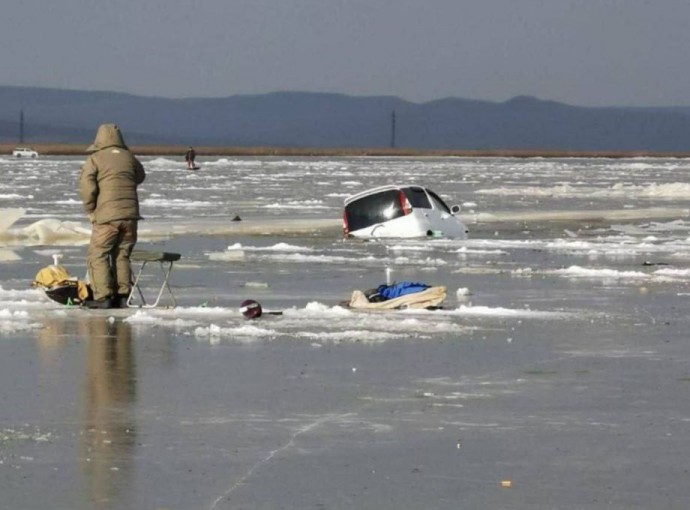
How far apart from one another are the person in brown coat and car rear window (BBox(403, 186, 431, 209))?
14.9 metres

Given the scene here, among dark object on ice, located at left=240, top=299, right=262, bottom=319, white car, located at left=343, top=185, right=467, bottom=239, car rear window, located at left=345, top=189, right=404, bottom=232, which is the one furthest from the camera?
car rear window, located at left=345, top=189, right=404, bottom=232

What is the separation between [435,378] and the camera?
13.6 meters

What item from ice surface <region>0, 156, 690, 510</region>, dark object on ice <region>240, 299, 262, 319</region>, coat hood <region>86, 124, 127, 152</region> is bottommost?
ice surface <region>0, 156, 690, 510</region>

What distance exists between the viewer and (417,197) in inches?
1315

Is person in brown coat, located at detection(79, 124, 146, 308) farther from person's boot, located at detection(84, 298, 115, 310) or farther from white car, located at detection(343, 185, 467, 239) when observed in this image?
white car, located at detection(343, 185, 467, 239)

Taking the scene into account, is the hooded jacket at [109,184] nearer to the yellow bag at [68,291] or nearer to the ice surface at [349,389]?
the yellow bag at [68,291]

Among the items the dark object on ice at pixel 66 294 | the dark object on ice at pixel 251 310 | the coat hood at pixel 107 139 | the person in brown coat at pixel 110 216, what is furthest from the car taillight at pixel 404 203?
the dark object on ice at pixel 251 310

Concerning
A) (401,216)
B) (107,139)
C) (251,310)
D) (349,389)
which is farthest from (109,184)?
(401,216)

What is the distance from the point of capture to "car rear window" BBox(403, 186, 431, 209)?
109 ft

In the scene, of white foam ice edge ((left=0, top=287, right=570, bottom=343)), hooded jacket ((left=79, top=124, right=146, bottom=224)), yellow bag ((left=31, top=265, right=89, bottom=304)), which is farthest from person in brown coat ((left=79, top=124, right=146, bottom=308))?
white foam ice edge ((left=0, top=287, right=570, bottom=343))

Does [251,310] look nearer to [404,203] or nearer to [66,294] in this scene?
[66,294]

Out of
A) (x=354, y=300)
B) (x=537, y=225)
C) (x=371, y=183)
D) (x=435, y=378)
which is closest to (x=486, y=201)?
(x=537, y=225)

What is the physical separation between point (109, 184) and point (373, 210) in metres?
15.4

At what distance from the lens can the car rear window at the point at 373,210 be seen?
33.3 m
